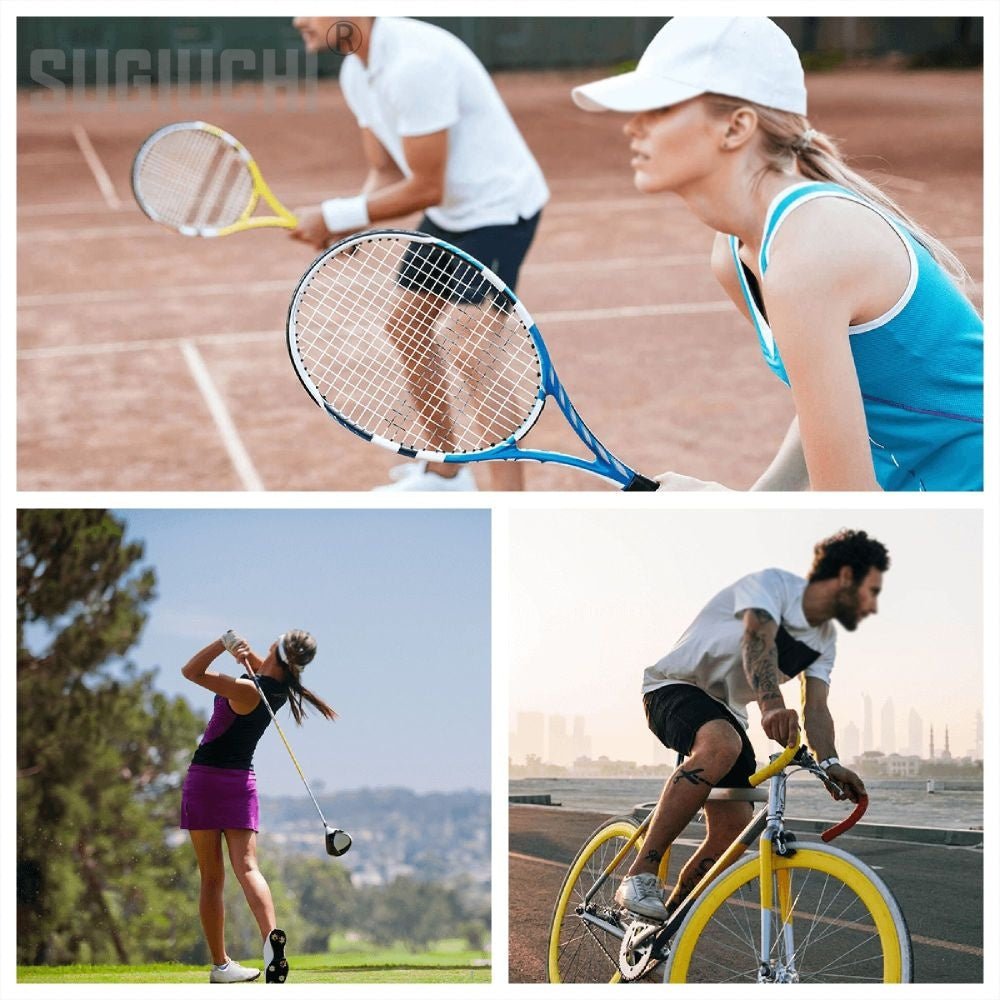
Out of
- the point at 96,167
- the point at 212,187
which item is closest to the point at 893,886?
the point at 212,187

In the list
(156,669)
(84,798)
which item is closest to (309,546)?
(156,669)

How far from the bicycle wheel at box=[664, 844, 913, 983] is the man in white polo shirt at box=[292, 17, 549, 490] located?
3.88ft

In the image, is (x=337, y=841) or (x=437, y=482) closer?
(x=337, y=841)

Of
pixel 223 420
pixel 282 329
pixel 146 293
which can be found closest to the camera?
pixel 223 420

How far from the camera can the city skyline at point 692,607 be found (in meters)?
1.69

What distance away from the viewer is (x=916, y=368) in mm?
1504

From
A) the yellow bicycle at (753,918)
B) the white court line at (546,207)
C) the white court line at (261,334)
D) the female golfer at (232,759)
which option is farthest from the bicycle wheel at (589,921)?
the white court line at (546,207)

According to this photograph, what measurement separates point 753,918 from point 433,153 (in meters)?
1.61

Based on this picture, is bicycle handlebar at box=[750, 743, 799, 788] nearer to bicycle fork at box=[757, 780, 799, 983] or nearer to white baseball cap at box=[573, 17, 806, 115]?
bicycle fork at box=[757, 780, 799, 983]

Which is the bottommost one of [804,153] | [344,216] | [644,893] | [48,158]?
[644,893]

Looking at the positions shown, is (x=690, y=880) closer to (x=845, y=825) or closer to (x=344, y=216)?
(x=845, y=825)

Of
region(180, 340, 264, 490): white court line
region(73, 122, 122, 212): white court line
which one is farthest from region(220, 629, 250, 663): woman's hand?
region(73, 122, 122, 212): white court line

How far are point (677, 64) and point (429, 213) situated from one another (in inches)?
58.8

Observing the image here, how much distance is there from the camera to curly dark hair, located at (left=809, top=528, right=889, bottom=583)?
5.57 ft
